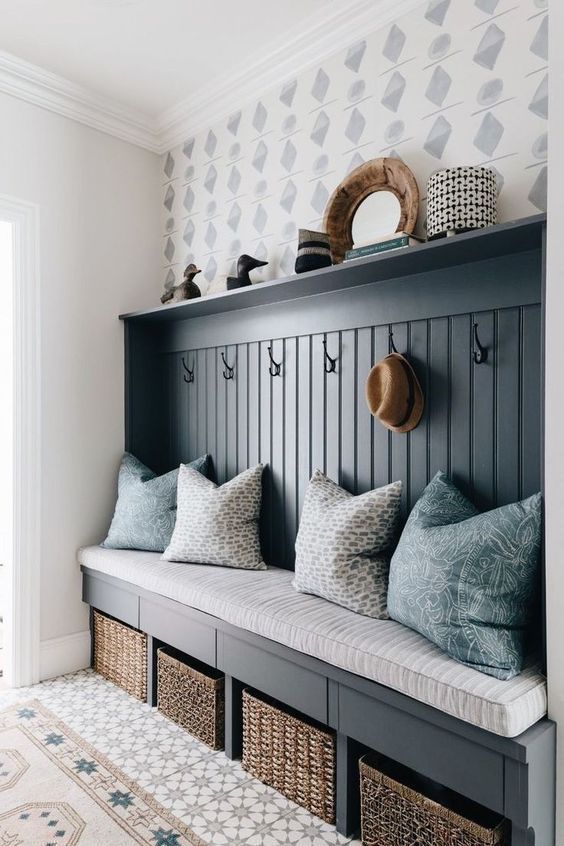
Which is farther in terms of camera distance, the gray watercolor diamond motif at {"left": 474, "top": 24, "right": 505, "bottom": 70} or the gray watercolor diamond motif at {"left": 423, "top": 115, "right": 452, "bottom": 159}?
the gray watercolor diamond motif at {"left": 423, "top": 115, "right": 452, "bottom": 159}

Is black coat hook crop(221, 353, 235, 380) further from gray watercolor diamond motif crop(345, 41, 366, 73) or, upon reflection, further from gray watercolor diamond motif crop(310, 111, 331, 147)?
gray watercolor diamond motif crop(345, 41, 366, 73)

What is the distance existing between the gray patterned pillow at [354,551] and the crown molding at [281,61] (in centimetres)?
172

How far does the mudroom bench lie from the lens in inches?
56.2

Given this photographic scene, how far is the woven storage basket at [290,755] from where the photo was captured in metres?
1.87

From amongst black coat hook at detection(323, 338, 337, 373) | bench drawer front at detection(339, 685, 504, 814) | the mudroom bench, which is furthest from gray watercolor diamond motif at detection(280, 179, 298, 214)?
bench drawer front at detection(339, 685, 504, 814)

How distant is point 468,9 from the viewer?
2.04 meters

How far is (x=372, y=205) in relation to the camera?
2.33 m

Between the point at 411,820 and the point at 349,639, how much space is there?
468mm

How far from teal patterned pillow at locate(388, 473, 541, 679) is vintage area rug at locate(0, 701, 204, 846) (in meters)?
0.95

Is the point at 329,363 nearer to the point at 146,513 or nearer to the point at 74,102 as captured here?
the point at 146,513

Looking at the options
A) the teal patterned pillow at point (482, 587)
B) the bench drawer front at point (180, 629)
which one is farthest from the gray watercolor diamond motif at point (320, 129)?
the bench drawer front at point (180, 629)

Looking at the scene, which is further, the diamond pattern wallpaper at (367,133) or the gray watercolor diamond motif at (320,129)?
the gray watercolor diamond motif at (320,129)

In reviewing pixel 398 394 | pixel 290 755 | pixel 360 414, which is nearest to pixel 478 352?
pixel 398 394

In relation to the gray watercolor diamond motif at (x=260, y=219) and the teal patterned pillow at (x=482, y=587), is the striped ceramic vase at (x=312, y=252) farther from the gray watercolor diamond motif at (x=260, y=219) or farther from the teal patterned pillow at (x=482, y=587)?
the teal patterned pillow at (x=482, y=587)
